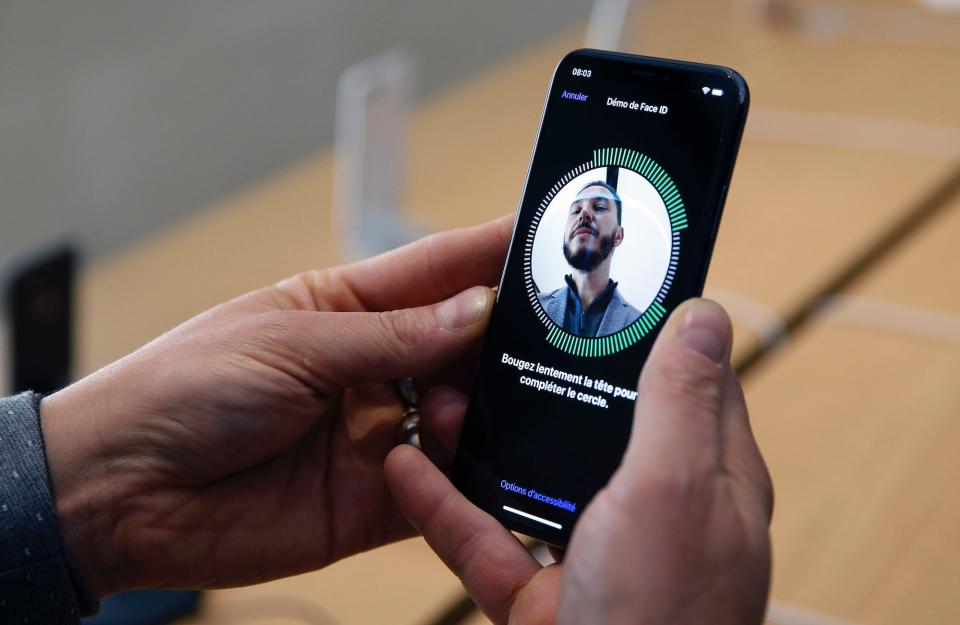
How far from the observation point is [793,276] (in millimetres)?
1510

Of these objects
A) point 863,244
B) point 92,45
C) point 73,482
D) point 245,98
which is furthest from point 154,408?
point 245,98

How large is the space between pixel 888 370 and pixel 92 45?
51.6 inches

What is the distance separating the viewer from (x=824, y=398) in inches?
49.4

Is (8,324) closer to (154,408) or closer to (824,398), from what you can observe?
(154,408)

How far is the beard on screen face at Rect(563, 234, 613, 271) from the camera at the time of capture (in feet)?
2.42

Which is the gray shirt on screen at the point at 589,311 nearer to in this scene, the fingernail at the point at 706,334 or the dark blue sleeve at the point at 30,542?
the fingernail at the point at 706,334

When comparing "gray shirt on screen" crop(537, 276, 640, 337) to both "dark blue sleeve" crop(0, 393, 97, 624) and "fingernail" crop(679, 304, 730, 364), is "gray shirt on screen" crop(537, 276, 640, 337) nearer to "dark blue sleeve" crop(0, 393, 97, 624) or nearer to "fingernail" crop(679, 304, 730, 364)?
A: "fingernail" crop(679, 304, 730, 364)

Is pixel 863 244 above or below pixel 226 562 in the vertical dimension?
above

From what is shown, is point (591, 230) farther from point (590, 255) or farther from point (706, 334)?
point (706, 334)

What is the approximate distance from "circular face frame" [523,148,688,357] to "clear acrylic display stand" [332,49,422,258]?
75cm

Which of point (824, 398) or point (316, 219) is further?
A: point (316, 219)

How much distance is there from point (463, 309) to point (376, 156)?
81 centimetres

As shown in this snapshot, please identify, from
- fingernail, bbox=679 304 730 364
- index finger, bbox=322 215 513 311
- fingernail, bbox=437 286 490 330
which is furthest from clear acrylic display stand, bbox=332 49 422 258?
fingernail, bbox=679 304 730 364

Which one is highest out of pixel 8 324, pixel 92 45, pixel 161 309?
pixel 92 45
